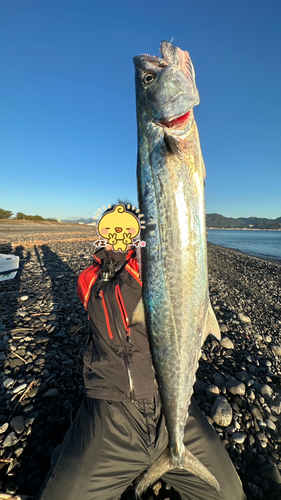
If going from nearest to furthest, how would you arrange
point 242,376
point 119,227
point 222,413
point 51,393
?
point 119,227
point 222,413
point 51,393
point 242,376

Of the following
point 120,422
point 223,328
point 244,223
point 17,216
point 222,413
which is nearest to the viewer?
point 120,422

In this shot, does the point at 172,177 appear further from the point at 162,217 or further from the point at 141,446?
the point at 141,446

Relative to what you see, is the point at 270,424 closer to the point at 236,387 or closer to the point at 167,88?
the point at 236,387

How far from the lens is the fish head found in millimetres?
2045

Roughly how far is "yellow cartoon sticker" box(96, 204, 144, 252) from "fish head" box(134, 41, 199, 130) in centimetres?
84

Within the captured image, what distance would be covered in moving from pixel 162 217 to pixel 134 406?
210 centimetres

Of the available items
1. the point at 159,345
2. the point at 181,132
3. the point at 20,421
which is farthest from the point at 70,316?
the point at 181,132

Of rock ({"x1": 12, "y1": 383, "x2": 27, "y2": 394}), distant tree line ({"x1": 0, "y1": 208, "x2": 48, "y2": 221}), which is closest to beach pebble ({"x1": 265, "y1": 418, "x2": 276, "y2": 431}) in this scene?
rock ({"x1": 12, "y1": 383, "x2": 27, "y2": 394})

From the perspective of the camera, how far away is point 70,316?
6.69m

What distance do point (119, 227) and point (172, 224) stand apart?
0.50 meters

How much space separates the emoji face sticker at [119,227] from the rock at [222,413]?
3131 millimetres

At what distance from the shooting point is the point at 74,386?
4.09 m

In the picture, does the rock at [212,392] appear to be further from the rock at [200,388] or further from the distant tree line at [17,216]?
the distant tree line at [17,216]

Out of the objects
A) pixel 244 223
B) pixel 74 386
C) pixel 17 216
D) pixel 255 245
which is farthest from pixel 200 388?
pixel 244 223
